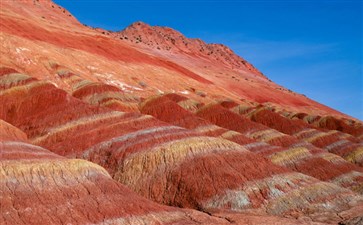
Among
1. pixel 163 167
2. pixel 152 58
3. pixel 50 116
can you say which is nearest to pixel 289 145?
pixel 163 167

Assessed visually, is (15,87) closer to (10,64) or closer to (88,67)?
(10,64)

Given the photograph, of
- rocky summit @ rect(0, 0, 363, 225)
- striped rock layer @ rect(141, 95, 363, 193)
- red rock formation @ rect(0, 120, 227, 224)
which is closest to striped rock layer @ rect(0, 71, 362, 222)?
rocky summit @ rect(0, 0, 363, 225)

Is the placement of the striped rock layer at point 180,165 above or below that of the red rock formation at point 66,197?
above

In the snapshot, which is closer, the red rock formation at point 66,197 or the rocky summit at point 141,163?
the red rock formation at point 66,197

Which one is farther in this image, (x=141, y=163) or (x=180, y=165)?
(x=141, y=163)

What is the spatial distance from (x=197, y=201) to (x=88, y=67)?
166 feet

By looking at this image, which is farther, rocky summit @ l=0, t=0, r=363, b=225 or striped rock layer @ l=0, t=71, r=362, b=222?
striped rock layer @ l=0, t=71, r=362, b=222

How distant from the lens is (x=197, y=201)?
32188mm

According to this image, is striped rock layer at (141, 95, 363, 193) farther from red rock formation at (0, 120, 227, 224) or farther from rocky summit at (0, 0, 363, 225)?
red rock formation at (0, 120, 227, 224)

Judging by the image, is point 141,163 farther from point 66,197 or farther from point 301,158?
point 301,158

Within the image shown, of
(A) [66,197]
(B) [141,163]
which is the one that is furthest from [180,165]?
(A) [66,197]

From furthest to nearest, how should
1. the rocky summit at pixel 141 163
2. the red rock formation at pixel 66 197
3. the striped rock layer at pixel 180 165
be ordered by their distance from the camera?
the striped rock layer at pixel 180 165
the rocky summit at pixel 141 163
the red rock formation at pixel 66 197

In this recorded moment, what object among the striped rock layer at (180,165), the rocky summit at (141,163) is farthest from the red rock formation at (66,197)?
the striped rock layer at (180,165)

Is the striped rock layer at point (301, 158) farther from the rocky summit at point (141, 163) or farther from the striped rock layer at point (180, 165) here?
the striped rock layer at point (180, 165)
